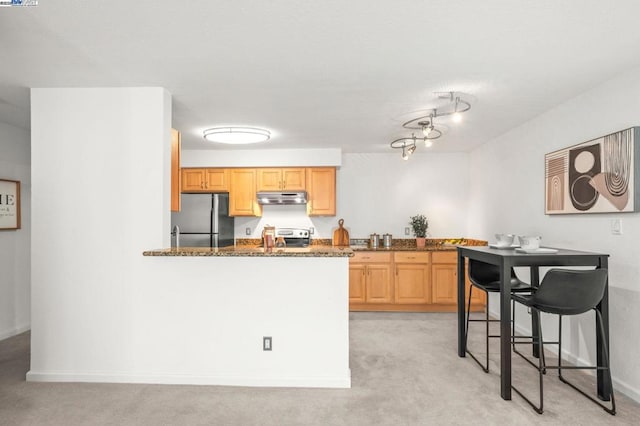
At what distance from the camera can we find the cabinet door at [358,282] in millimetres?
5340

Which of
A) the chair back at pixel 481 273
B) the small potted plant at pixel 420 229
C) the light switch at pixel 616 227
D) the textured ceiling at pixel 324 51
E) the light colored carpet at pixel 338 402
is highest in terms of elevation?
the textured ceiling at pixel 324 51

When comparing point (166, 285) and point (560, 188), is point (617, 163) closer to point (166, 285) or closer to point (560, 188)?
point (560, 188)

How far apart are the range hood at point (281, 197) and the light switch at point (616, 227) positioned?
3.57 meters

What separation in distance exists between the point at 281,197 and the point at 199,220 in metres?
1.18

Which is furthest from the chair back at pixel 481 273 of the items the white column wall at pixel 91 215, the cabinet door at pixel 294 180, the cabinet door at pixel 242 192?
the cabinet door at pixel 242 192

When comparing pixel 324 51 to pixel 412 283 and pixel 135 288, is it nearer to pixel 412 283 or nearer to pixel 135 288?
pixel 135 288

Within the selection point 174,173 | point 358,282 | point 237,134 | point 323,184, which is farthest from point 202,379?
point 323,184

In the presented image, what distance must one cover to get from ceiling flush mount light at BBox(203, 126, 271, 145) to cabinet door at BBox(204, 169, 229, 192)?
4.14 feet

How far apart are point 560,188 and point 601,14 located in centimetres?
181

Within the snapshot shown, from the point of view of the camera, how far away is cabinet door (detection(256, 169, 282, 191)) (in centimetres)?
559

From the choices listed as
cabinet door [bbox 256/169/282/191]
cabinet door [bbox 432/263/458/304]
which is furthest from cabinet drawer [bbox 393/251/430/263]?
cabinet door [bbox 256/169/282/191]

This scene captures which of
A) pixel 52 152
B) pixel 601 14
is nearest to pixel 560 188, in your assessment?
pixel 601 14

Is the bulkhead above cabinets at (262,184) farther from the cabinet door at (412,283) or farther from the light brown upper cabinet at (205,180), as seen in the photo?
the cabinet door at (412,283)

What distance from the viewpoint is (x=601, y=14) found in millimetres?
1953
